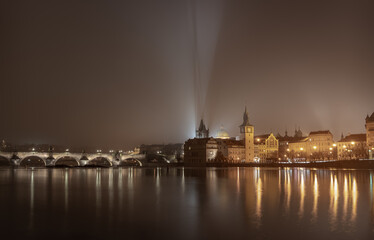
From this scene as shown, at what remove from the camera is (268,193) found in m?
40.9

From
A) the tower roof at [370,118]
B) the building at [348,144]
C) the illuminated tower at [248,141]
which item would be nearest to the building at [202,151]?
the illuminated tower at [248,141]

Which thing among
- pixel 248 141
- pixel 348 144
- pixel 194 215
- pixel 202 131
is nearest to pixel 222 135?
pixel 202 131

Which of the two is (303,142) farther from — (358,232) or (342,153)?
(358,232)

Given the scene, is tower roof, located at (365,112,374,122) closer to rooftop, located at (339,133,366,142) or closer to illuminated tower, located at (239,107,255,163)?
rooftop, located at (339,133,366,142)

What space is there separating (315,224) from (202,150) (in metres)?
133

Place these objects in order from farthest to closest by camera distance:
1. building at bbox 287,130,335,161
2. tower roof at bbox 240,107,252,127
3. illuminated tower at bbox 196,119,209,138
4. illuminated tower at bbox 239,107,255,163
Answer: illuminated tower at bbox 196,119,209,138 → tower roof at bbox 240,107,252,127 → illuminated tower at bbox 239,107,255,163 → building at bbox 287,130,335,161

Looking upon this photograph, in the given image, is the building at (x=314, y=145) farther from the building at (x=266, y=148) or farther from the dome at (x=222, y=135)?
the dome at (x=222, y=135)

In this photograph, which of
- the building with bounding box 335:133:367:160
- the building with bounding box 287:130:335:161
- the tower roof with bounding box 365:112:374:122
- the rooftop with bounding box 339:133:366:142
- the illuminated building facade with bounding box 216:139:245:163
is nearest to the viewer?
the tower roof with bounding box 365:112:374:122

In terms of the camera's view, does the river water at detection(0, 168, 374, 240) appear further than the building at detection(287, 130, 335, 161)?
No

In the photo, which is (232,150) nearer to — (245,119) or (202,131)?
(245,119)

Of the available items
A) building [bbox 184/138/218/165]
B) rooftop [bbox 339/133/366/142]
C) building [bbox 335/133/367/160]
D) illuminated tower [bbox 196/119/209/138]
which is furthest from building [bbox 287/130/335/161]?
illuminated tower [bbox 196/119/209/138]

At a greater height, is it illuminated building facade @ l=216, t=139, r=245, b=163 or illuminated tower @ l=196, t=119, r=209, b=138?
illuminated tower @ l=196, t=119, r=209, b=138

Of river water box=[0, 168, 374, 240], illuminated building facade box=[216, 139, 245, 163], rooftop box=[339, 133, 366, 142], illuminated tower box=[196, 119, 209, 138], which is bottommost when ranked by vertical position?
river water box=[0, 168, 374, 240]

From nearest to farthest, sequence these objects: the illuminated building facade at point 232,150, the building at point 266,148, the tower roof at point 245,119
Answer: the illuminated building facade at point 232,150, the tower roof at point 245,119, the building at point 266,148
